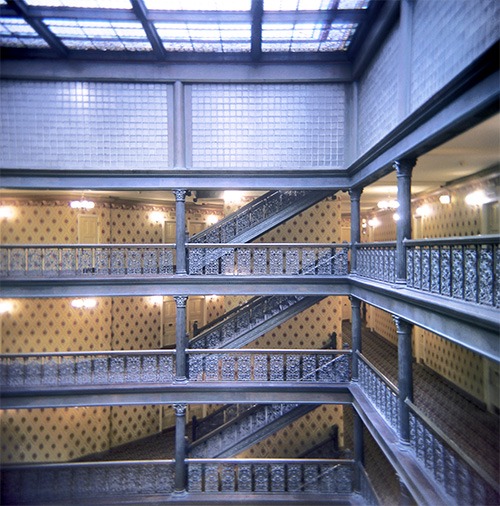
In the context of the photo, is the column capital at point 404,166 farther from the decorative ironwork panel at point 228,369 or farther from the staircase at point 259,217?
the decorative ironwork panel at point 228,369

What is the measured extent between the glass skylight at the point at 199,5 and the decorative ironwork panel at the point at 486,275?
5967 mm

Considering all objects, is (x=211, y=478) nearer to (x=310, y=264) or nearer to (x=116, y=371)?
(x=116, y=371)

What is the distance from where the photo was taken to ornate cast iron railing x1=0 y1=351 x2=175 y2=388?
31.2ft

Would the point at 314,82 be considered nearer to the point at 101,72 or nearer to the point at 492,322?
the point at 101,72

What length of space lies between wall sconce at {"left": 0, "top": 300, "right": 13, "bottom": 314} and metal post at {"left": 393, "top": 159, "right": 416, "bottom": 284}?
36.1ft

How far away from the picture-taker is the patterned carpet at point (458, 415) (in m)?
6.81

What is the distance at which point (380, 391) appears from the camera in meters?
7.29

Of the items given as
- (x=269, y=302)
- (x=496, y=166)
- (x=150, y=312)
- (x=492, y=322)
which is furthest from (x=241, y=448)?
(x=496, y=166)

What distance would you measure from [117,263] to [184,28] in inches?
226

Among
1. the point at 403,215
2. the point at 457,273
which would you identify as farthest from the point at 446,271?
the point at 403,215

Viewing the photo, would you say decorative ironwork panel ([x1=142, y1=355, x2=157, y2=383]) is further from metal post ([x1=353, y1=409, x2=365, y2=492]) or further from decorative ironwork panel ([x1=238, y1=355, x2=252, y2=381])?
metal post ([x1=353, y1=409, x2=365, y2=492])

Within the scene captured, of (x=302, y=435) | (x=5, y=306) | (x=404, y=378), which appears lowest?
(x=302, y=435)

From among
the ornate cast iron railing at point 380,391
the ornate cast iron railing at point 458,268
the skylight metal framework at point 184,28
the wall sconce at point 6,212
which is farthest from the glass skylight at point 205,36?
the ornate cast iron railing at point 380,391

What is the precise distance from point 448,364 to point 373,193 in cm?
557
